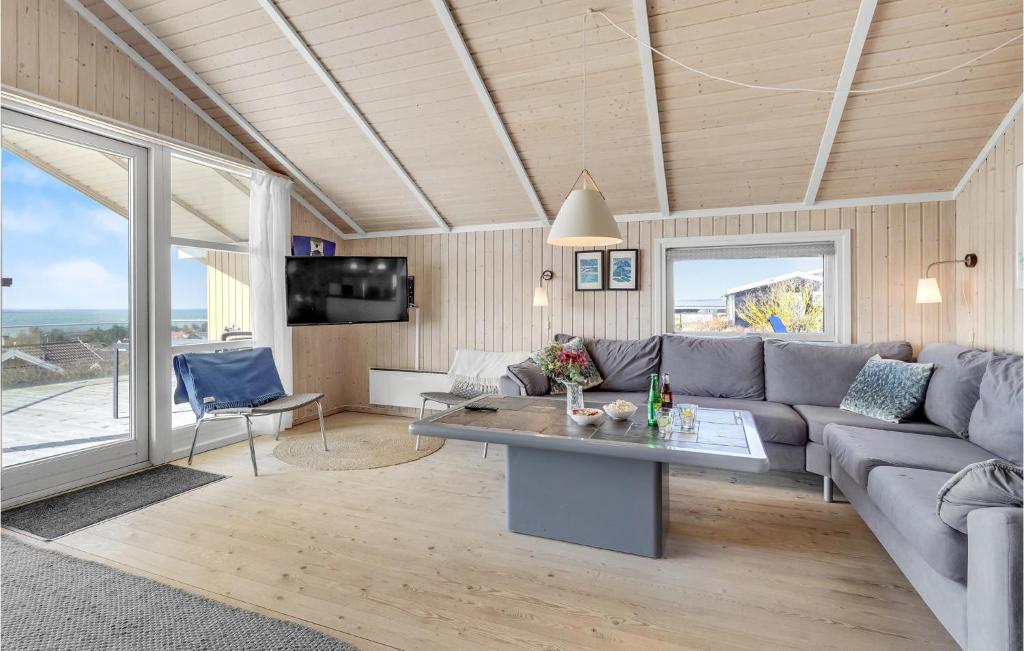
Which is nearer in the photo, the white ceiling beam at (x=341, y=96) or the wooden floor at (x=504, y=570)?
the wooden floor at (x=504, y=570)

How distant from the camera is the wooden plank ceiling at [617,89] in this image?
2688 mm

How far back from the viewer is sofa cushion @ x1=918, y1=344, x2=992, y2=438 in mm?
2656

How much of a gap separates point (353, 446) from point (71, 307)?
2.00 meters

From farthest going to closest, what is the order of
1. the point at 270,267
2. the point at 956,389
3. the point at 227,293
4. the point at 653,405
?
the point at 270,267, the point at 227,293, the point at 956,389, the point at 653,405

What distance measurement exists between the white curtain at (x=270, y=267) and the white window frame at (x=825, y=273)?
3.19 meters

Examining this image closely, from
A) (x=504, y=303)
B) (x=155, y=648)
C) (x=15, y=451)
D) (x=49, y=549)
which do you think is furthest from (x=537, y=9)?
(x=15, y=451)

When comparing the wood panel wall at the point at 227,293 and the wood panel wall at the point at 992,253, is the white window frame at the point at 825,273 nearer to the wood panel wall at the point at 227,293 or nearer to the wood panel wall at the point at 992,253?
the wood panel wall at the point at 992,253

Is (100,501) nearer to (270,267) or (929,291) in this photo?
(270,267)

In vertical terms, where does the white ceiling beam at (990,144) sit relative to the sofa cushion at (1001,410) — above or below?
above

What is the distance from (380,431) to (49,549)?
2377 millimetres

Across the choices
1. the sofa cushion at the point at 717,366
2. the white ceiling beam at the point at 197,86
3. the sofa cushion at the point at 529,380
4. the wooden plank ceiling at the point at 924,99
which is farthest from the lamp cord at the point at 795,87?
the white ceiling beam at the point at 197,86

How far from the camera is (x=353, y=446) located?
402 centimetres

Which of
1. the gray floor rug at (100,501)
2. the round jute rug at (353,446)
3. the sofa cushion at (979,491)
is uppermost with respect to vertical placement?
the sofa cushion at (979,491)

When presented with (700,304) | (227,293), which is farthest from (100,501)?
(700,304)
